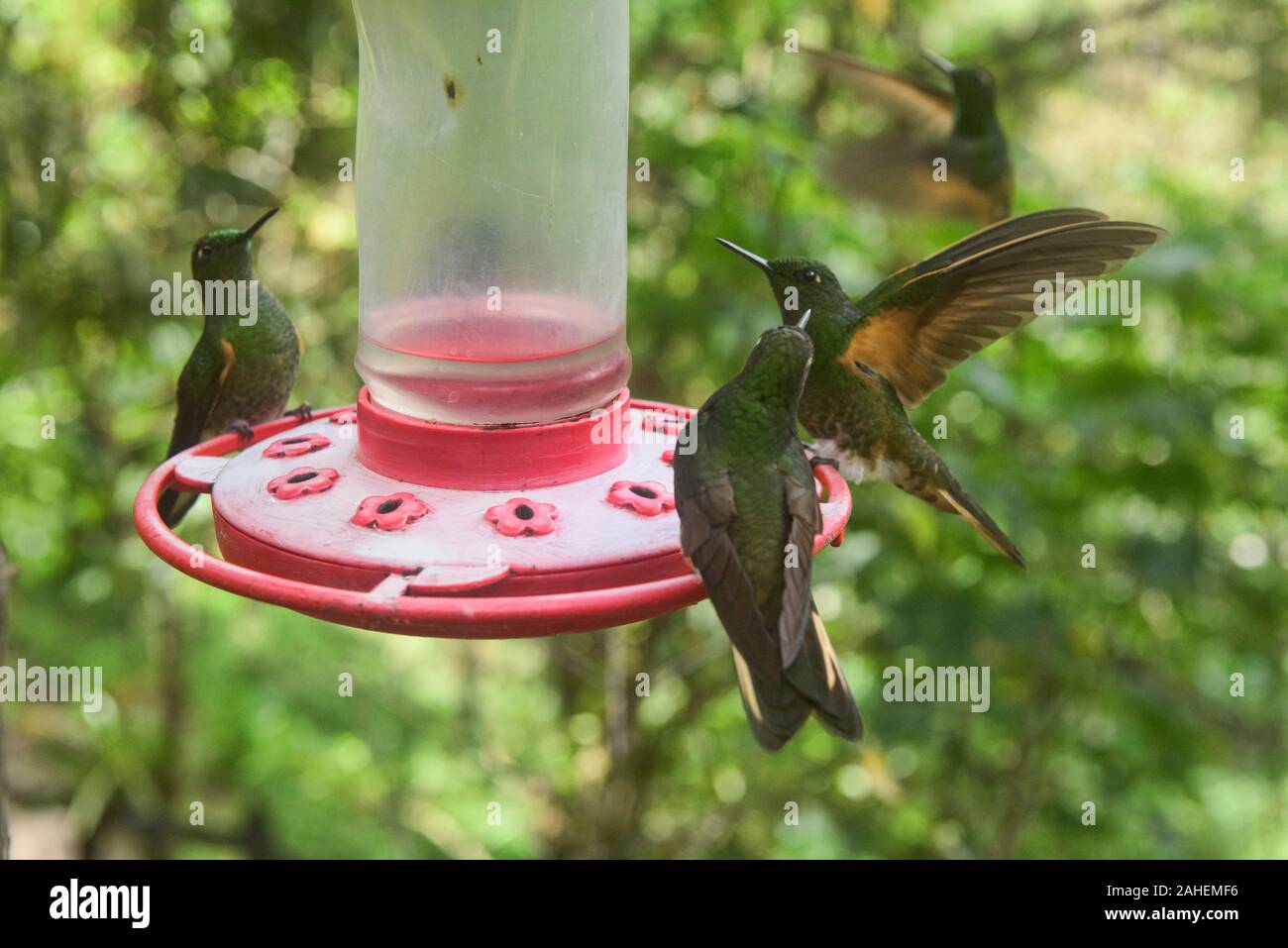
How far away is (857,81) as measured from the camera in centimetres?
477

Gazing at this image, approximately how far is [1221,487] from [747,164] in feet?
7.36

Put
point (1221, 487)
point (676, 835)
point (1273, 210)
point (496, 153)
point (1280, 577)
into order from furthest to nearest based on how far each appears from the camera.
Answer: point (1273, 210), point (676, 835), point (1280, 577), point (1221, 487), point (496, 153)

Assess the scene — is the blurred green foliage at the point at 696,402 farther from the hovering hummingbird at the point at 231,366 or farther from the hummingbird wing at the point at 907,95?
the hovering hummingbird at the point at 231,366

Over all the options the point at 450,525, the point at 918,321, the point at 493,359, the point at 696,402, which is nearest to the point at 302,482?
the point at 450,525

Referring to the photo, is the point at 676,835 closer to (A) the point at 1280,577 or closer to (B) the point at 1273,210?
(A) the point at 1280,577

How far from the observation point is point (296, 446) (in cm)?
290

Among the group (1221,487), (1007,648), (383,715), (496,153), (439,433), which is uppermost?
(496,153)

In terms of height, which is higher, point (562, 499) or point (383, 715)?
point (562, 499)

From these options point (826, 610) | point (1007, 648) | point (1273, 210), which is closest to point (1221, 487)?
point (1007, 648)

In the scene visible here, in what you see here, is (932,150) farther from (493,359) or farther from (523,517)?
(523,517)

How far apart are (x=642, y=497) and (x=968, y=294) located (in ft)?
3.07

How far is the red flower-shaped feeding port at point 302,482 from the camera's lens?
8.27ft

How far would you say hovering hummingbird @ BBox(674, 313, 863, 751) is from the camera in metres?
2.31

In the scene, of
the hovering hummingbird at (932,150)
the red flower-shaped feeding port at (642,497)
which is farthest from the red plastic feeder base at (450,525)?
the hovering hummingbird at (932,150)
